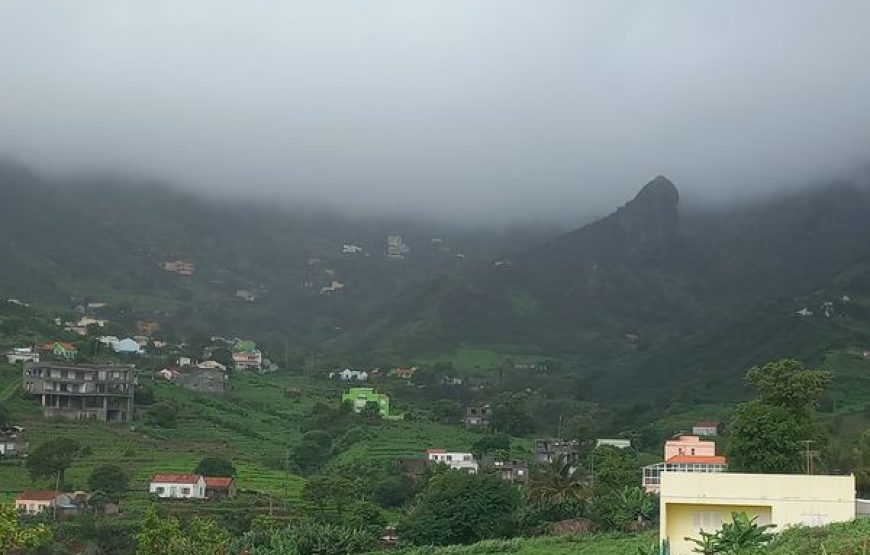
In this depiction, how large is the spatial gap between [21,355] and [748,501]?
203 ft

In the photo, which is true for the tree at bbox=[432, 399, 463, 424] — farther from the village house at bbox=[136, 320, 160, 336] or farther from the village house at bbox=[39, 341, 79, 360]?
the village house at bbox=[136, 320, 160, 336]

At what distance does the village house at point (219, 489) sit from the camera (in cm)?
5512

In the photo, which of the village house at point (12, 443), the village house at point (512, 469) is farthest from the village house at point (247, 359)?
the village house at point (512, 469)

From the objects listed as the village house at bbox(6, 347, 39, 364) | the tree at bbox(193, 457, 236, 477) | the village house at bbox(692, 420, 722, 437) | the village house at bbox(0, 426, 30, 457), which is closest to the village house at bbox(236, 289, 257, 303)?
the village house at bbox(6, 347, 39, 364)

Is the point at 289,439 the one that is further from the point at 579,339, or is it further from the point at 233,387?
the point at 579,339

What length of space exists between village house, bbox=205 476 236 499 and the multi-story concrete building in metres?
17.4

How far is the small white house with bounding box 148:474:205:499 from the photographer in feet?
177

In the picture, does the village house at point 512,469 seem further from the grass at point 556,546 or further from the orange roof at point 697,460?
the grass at point 556,546

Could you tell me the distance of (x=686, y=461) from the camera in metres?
48.2

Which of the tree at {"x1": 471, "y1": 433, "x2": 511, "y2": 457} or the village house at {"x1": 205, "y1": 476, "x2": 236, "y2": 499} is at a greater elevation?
the tree at {"x1": 471, "y1": 433, "x2": 511, "y2": 457}

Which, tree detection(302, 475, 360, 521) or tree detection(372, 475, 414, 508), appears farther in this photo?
tree detection(372, 475, 414, 508)

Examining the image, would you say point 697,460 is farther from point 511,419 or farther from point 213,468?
point 511,419

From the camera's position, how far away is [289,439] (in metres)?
72.8

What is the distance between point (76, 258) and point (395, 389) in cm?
7026
